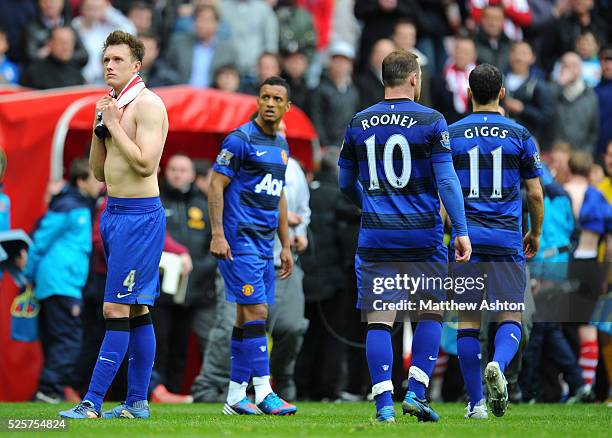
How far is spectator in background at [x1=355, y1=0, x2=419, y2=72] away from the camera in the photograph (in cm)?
1808

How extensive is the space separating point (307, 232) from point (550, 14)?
8.02 meters

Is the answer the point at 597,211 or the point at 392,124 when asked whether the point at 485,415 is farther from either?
the point at 597,211

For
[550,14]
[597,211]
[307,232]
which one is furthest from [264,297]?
[550,14]

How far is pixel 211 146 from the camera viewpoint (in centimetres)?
1452

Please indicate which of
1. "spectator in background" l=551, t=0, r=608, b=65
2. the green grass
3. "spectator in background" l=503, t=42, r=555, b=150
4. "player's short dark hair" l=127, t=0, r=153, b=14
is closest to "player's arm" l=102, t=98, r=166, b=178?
the green grass

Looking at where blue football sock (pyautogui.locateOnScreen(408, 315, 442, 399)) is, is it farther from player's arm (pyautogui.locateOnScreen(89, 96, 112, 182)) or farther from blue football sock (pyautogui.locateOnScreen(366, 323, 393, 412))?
player's arm (pyautogui.locateOnScreen(89, 96, 112, 182))

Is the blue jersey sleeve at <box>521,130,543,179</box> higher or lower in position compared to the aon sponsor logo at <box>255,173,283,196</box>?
higher

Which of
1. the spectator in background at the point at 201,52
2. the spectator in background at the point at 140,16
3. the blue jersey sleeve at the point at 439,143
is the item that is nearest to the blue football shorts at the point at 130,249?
the blue jersey sleeve at the point at 439,143

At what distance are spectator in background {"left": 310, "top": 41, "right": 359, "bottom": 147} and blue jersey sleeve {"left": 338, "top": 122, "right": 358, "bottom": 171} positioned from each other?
7187 millimetres

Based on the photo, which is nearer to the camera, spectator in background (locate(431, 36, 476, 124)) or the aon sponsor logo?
the aon sponsor logo

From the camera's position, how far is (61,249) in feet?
40.7

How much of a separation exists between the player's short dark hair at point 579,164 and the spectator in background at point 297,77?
408 centimetres

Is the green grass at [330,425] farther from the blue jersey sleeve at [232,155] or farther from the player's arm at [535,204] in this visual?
the blue jersey sleeve at [232,155]

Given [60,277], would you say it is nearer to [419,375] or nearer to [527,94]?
[419,375]
